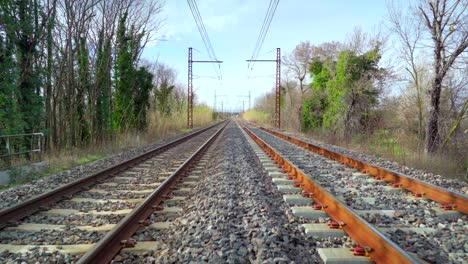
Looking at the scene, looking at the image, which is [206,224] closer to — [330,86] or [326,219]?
[326,219]

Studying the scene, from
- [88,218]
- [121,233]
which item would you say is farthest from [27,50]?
[121,233]

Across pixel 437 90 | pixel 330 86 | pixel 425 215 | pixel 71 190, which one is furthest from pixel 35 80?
pixel 330 86

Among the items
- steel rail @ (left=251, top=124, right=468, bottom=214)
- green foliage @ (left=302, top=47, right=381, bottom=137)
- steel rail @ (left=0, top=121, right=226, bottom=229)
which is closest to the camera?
steel rail @ (left=0, top=121, right=226, bottom=229)

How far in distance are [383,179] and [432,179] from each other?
1021mm

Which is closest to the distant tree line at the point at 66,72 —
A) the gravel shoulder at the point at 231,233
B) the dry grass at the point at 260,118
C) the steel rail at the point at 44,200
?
the steel rail at the point at 44,200

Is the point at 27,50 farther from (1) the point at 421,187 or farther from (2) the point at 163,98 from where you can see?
(2) the point at 163,98

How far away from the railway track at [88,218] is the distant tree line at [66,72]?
4.81 metres

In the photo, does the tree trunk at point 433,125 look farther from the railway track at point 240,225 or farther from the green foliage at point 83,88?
the green foliage at point 83,88

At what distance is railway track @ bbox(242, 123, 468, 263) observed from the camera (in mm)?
3309

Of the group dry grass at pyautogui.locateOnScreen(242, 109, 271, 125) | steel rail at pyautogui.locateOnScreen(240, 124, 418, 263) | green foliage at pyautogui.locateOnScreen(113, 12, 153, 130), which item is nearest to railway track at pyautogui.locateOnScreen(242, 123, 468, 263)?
steel rail at pyautogui.locateOnScreen(240, 124, 418, 263)

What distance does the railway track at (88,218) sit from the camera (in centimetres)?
361

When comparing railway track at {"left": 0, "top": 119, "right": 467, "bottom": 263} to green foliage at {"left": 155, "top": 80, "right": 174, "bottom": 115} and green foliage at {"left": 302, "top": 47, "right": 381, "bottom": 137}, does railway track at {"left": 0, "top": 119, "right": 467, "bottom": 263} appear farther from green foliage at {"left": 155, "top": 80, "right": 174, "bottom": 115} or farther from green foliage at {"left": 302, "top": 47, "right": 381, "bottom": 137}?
green foliage at {"left": 155, "top": 80, "right": 174, "bottom": 115}

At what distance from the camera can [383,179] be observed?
23.4 feet

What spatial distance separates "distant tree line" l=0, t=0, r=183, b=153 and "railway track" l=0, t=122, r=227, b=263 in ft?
15.8
